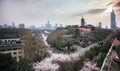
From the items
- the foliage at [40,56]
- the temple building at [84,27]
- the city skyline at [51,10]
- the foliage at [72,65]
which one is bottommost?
the foliage at [72,65]

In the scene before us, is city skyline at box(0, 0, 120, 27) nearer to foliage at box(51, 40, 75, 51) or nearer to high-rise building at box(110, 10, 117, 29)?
high-rise building at box(110, 10, 117, 29)

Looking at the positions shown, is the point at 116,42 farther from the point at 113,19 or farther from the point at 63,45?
the point at 63,45

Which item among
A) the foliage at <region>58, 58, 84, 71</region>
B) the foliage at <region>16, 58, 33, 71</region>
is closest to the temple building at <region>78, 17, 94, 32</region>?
the foliage at <region>58, 58, 84, 71</region>

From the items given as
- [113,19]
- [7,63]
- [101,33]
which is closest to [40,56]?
[7,63]

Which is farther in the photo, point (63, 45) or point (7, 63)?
point (63, 45)

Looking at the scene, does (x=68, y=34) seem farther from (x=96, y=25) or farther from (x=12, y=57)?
(x=12, y=57)

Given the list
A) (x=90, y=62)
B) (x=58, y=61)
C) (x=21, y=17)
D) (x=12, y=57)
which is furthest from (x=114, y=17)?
(x=12, y=57)

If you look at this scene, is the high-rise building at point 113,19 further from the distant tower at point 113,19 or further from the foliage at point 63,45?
the foliage at point 63,45

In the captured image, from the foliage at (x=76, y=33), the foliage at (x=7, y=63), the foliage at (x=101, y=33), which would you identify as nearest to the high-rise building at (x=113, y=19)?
the foliage at (x=101, y=33)
